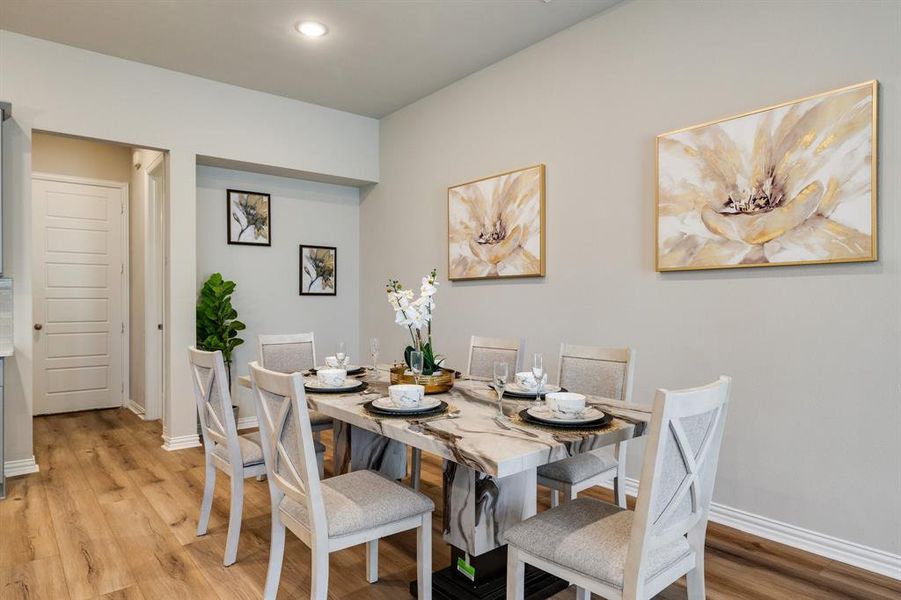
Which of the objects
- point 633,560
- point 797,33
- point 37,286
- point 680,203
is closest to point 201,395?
point 633,560

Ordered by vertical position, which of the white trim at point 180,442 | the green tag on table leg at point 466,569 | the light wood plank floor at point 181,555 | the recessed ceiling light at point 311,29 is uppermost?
the recessed ceiling light at point 311,29

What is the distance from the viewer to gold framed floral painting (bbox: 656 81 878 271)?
2.32 metres

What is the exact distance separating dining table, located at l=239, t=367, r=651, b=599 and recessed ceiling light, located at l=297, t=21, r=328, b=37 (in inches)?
95.9

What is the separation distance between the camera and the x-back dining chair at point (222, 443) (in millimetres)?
2323

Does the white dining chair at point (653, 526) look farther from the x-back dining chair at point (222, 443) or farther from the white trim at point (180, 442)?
the white trim at point (180, 442)

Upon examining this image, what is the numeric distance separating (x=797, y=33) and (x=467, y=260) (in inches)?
98.9

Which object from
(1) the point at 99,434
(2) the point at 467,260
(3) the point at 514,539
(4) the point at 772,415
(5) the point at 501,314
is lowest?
(1) the point at 99,434

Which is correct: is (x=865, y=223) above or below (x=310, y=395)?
above

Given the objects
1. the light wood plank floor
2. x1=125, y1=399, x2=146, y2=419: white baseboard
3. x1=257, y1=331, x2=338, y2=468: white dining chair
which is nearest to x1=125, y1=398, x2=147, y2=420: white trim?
x1=125, y1=399, x2=146, y2=419: white baseboard

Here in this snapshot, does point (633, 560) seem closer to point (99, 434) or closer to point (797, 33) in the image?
point (797, 33)

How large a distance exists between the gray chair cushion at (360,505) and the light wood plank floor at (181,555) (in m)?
0.50

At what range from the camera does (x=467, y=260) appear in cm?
434

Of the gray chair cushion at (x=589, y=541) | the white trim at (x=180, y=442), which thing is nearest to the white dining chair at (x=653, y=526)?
the gray chair cushion at (x=589, y=541)

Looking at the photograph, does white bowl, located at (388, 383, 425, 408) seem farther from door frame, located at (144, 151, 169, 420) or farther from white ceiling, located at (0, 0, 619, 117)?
door frame, located at (144, 151, 169, 420)
